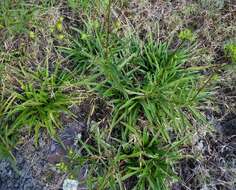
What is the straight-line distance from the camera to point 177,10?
115 inches

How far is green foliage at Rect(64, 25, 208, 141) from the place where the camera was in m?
2.54

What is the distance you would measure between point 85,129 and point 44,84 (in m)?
0.42

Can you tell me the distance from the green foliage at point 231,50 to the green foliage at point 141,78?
27cm

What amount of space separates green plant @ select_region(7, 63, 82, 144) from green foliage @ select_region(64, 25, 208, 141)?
0.55 feet

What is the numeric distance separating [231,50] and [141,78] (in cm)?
69

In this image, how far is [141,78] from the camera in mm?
2719

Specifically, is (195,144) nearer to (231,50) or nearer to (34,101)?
(231,50)

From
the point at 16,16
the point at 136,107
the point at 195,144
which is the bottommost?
the point at 195,144

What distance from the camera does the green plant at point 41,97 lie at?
2498 millimetres

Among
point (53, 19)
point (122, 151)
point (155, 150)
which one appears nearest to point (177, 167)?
point (155, 150)

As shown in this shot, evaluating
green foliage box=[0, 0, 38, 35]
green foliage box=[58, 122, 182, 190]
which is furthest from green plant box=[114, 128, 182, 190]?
green foliage box=[0, 0, 38, 35]

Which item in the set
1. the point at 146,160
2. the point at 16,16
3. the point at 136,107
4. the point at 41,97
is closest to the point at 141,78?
the point at 136,107

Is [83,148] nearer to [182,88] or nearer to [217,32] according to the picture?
[182,88]

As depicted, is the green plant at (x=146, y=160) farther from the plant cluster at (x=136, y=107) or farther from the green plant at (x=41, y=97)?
the green plant at (x=41, y=97)
